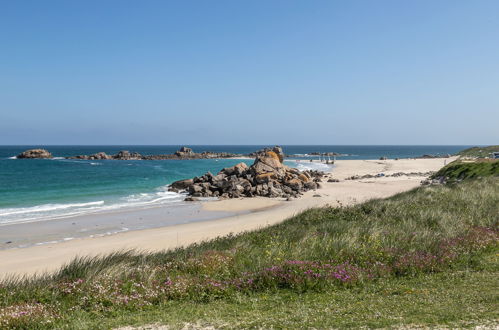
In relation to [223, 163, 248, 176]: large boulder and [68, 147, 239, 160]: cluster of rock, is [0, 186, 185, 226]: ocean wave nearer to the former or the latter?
[223, 163, 248, 176]: large boulder

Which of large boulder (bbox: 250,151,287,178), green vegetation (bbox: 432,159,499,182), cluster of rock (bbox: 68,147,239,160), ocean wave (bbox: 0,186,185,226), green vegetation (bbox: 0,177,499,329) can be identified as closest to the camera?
green vegetation (bbox: 0,177,499,329)

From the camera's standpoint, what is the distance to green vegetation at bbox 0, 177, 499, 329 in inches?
279

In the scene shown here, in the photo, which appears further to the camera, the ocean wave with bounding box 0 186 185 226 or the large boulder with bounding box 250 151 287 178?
the large boulder with bounding box 250 151 287 178

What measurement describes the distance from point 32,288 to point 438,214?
1431 cm

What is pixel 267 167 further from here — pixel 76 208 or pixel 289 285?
pixel 289 285

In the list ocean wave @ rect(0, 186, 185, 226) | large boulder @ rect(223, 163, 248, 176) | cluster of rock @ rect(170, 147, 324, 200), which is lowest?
ocean wave @ rect(0, 186, 185, 226)

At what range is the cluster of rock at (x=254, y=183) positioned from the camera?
1531 inches

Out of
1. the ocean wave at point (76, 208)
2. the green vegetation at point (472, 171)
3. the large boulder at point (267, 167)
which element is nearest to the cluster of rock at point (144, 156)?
the large boulder at point (267, 167)

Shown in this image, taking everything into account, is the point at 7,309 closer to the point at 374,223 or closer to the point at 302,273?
the point at 302,273

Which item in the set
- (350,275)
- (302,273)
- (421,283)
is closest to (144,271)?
(302,273)

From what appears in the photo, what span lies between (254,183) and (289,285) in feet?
108

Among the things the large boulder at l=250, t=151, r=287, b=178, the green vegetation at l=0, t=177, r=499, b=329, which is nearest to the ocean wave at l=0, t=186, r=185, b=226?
the large boulder at l=250, t=151, r=287, b=178

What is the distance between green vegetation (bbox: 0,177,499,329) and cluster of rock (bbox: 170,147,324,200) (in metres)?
25.1

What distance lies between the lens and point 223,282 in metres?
9.24
